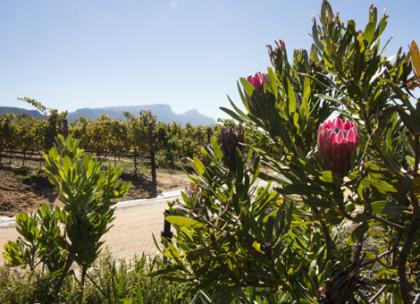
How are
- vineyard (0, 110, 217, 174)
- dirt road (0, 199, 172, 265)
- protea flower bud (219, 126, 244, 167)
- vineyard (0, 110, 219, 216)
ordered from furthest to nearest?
vineyard (0, 110, 217, 174), vineyard (0, 110, 219, 216), dirt road (0, 199, 172, 265), protea flower bud (219, 126, 244, 167)

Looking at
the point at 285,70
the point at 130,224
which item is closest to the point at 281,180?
the point at 285,70

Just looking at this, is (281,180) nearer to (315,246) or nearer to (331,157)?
(331,157)

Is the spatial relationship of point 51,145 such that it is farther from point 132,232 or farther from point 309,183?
point 309,183

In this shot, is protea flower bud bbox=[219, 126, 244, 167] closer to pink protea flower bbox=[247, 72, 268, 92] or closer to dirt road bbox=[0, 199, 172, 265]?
pink protea flower bbox=[247, 72, 268, 92]

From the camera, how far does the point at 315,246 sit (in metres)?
1.42

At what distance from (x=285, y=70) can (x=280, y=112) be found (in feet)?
1.27

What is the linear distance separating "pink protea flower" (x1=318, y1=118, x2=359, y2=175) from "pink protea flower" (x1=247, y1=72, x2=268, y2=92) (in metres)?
0.35

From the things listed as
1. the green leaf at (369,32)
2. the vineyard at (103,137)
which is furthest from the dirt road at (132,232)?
the vineyard at (103,137)

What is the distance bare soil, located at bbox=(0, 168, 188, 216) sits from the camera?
12.7 m

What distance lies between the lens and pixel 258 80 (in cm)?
108

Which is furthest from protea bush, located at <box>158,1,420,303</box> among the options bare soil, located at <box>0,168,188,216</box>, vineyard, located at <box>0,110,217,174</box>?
vineyard, located at <box>0,110,217,174</box>

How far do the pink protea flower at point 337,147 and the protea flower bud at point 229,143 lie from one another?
40 cm

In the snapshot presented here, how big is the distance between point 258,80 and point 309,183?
1.38 ft

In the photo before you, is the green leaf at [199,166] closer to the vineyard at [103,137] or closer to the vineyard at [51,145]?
the vineyard at [51,145]
